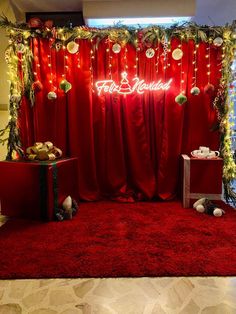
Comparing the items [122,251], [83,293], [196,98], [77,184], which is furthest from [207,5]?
[83,293]

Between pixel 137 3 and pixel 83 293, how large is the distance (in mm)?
3351

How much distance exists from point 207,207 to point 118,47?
2.30 m

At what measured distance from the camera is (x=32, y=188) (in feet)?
8.26

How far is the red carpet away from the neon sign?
5.27ft

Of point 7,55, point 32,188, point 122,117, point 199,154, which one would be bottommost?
point 32,188

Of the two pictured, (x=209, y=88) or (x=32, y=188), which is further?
(x=209, y=88)

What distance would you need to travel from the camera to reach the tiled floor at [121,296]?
1350mm

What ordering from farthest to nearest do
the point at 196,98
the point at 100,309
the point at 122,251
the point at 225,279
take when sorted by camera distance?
1. the point at 196,98
2. the point at 122,251
3. the point at 225,279
4. the point at 100,309

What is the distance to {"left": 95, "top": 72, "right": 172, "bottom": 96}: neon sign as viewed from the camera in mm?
3207

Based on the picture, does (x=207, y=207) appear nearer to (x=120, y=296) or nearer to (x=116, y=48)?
(x=120, y=296)

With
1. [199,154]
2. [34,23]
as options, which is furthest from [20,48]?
[199,154]

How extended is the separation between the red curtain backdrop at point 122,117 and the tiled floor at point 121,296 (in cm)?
173

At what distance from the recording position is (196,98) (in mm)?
3236

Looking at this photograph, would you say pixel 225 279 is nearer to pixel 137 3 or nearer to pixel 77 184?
pixel 77 184
